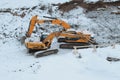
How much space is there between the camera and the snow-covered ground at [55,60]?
17094 mm

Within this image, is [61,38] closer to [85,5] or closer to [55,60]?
[55,60]

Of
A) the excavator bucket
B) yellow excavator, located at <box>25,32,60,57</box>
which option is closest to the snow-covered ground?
the excavator bucket

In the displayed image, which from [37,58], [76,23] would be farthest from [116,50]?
[76,23]

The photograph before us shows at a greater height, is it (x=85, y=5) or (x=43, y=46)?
(x=85, y=5)

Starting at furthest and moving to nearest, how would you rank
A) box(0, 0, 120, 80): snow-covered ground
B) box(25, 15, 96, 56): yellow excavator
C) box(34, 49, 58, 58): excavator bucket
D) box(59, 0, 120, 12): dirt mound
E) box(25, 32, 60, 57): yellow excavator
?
box(59, 0, 120, 12): dirt mound < box(25, 15, 96, 56): yellow excavator < box(25, 32, 60, 57): yellow excavator < box(34, 49, 58, 58): excavator bucket < box(0, 0, 120, 80): snow-covered ground

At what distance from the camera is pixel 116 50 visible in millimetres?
19938

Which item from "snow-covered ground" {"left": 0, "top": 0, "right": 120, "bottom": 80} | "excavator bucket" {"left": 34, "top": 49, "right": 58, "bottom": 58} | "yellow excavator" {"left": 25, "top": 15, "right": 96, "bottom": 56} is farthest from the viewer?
"yellow excavator" {"left": 25, "top": 15, "right": 96, "bottom": 56}

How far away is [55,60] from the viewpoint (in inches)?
759

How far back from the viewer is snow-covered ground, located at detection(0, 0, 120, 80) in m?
17.1

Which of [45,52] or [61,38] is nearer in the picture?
[45,52]

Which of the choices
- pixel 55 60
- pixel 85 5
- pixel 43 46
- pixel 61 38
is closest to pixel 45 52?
pixel 43 46

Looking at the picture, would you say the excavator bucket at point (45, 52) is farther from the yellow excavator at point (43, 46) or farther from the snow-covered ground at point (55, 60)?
the snow-covered ground at point (55, 60)

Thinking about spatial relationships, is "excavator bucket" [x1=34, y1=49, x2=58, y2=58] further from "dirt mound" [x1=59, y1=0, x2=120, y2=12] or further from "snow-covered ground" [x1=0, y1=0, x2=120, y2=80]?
"dirt mound" [x1=59, y1=0, x2=120, y2=12]

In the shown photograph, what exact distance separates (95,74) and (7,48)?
8.86 meters
